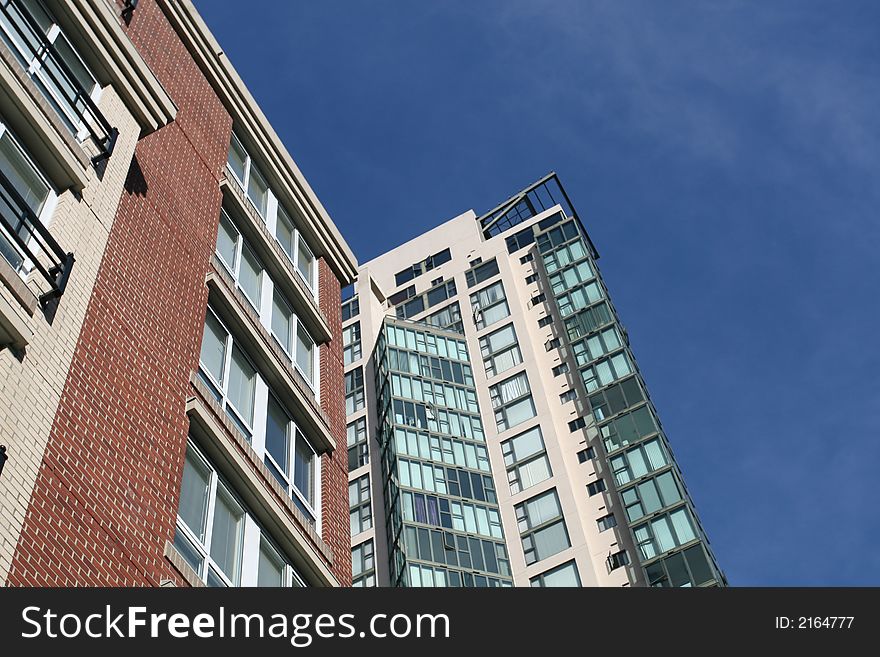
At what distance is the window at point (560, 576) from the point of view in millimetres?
55875

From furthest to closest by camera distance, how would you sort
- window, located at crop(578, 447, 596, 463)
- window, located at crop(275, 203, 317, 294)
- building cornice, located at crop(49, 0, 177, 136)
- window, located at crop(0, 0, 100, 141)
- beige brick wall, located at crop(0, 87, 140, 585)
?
1. window, located at crop(578, 447, 596, 463)
2. window, located at crop(275, 203, 317, 294)
3. building cornice, located at crop(49, 0, 177, 136)
4. window, located at crop(0, 0, 100, 141)
5. beige brick wall, located at crop(0, 87, 140, 585)

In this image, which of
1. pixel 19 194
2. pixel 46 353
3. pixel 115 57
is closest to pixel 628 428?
pixel 115 57

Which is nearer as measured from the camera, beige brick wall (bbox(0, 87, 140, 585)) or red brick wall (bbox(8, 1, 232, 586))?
beige brick wall (bbox(0, 87, 140, 585))

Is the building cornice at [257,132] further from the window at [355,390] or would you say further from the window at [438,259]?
the window at [438,259]

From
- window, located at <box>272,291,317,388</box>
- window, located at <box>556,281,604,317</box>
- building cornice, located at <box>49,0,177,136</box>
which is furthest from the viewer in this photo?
window, located at <box>556,281,604,317</box>

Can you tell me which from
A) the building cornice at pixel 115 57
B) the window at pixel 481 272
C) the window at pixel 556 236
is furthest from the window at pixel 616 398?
the building cornice at pixel 115 57

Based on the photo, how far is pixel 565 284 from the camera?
73.8m

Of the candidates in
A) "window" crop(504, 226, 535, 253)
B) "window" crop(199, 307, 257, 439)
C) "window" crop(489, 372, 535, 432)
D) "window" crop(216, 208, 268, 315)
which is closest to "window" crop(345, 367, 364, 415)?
"window" crop(489, 372, 535, 432)

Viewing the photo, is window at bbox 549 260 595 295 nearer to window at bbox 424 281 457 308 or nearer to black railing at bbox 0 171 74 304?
window at bbox 424 281 457 308

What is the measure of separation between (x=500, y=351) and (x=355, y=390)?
9.41 metres

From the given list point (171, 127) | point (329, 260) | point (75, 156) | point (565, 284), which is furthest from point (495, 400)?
point (75, 156)

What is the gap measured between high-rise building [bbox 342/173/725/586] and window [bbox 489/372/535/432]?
0.09 meters

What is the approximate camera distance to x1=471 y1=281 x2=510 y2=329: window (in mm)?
74188

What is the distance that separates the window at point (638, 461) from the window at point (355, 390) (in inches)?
670
